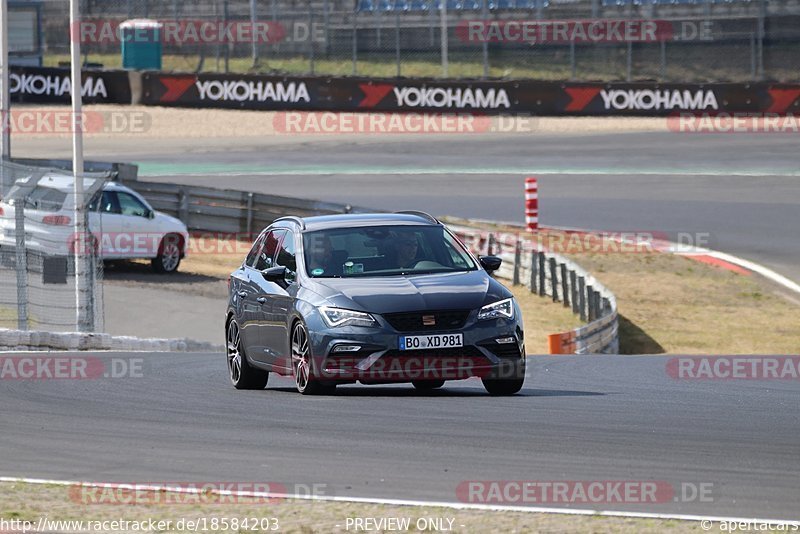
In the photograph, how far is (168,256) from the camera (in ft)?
91.1

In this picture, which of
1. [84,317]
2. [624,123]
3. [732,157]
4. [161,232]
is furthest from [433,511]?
[624,123]

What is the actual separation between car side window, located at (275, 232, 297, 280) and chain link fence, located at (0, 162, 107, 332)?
627 cm

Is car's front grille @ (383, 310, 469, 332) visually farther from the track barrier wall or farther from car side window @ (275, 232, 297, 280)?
the track barrier wall

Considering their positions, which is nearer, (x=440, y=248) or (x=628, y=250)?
(x=440, y=248)

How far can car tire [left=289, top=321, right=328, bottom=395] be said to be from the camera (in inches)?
433

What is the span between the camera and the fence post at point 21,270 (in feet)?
57.2

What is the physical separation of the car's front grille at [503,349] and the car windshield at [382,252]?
0.99 m

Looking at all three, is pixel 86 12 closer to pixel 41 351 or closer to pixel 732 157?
pixel 732 157

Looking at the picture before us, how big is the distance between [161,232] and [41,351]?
10554mm

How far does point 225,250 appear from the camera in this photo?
104 ft

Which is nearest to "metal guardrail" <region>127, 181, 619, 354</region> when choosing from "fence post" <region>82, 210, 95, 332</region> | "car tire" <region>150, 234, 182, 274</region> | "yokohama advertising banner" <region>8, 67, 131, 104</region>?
"car tire" <region>150, 234, 182, 274</region>

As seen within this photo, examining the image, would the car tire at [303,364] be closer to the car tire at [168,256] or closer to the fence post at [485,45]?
the car tire at [168,256]

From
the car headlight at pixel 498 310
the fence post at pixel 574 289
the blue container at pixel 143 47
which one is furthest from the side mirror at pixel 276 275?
the blue container at pixel 143 47

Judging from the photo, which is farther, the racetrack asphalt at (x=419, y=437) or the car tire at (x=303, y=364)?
the car tire at (x=303, y=364)
